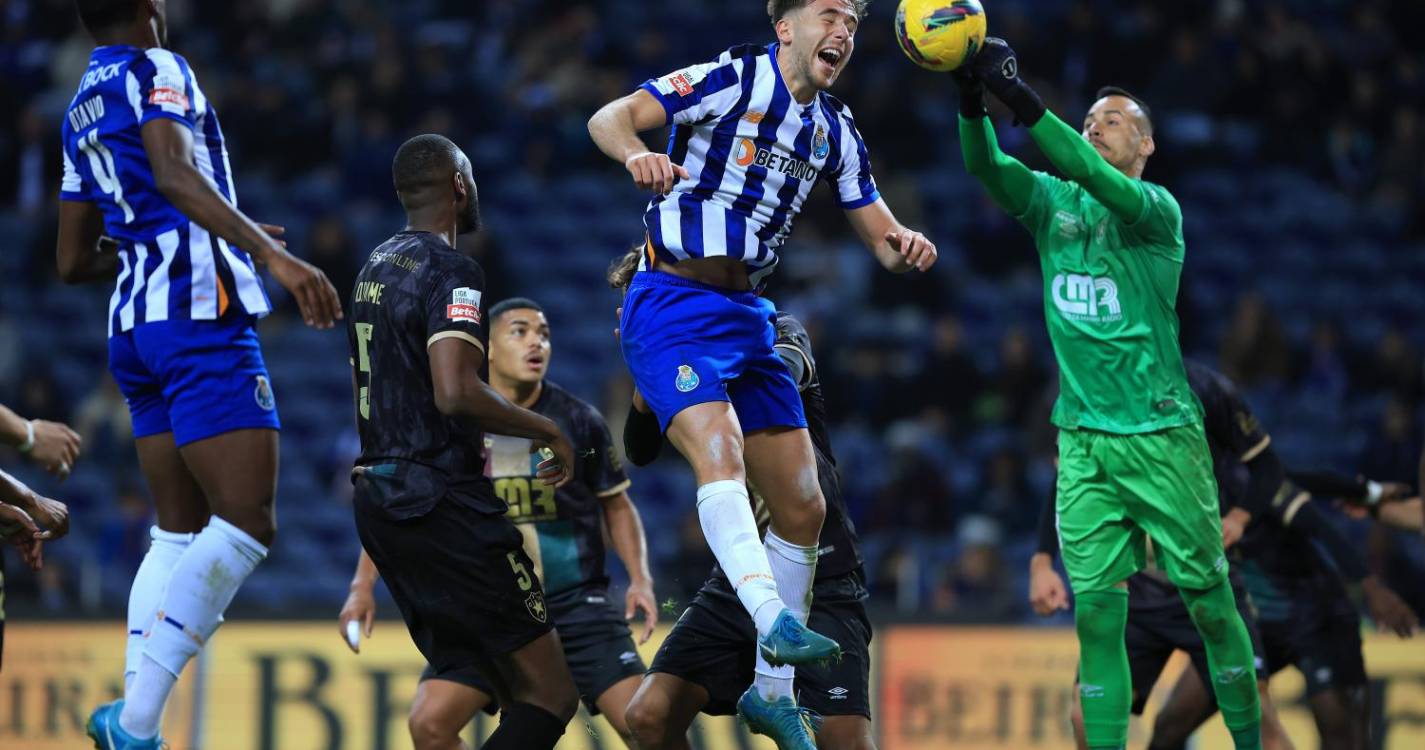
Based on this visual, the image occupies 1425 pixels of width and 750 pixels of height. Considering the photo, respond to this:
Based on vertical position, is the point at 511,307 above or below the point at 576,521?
above

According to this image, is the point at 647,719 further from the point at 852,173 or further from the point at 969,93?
the point at 969,93

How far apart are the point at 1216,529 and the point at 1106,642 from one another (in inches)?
24.2

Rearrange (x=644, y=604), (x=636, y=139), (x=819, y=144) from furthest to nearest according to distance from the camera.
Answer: (x=644, y=604) → (x=819, y=144) → (x=636, y=139)

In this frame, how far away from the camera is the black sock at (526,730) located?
5.34m

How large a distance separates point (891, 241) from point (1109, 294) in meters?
1.28

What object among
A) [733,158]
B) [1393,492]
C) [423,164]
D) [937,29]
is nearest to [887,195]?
[1393,492]

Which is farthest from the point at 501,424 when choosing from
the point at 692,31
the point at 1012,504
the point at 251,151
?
the point at 692,31

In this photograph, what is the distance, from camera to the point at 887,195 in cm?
1506

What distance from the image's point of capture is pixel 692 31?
17.0m

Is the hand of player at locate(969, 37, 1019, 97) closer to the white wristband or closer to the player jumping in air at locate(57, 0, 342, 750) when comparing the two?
the player jumping in air at locate(57, 0, 342, 750)

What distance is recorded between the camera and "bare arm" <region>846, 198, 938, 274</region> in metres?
5.59

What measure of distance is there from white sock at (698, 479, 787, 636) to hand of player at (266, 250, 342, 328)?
1249mm

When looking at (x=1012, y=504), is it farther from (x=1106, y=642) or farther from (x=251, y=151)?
(x=251, y=151)

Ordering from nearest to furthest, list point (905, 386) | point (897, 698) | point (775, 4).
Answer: point (775, 4) < point (897, 698) < point (905, 386)
